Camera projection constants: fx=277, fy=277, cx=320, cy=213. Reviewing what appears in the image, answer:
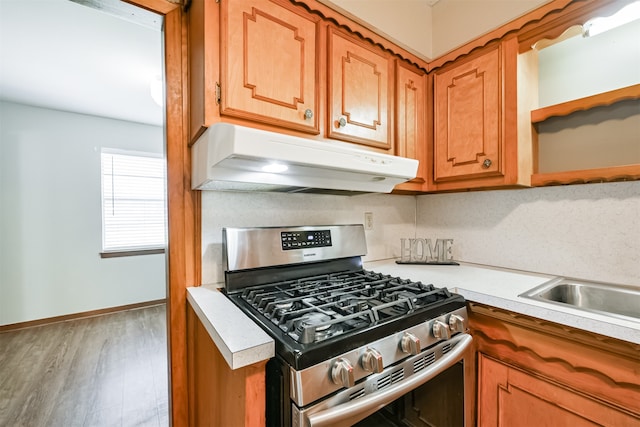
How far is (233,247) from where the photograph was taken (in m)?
1.14

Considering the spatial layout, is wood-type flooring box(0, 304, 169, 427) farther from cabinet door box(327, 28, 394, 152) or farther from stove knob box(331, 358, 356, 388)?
cabinet door box(327, 28, 394, 152)

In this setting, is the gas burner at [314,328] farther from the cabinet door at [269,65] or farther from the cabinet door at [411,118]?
the cabinet door at [411,118]

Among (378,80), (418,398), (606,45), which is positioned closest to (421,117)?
(378,80)

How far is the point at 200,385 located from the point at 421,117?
171 cm

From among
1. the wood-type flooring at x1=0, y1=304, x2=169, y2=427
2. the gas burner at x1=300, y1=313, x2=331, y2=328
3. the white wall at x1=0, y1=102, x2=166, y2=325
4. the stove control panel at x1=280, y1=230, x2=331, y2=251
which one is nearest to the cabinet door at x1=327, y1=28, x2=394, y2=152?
the stove control panel at x1=280, y1=230, x2=331, y2=251

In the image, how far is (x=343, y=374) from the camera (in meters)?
0.67

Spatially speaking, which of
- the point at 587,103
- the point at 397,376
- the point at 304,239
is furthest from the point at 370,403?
the point at 587,103

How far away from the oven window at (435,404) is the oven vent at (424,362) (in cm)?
19

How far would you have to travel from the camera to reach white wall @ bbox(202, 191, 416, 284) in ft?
4.01

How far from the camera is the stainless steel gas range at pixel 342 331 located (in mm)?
665

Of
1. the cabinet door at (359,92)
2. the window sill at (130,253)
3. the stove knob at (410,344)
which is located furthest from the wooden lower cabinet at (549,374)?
the window sill at (130,253)

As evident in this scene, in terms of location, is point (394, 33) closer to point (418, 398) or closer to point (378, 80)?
point (378, 80)

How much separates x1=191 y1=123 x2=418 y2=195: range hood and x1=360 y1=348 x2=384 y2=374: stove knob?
0.58 meters

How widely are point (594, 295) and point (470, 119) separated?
3.21 feet
